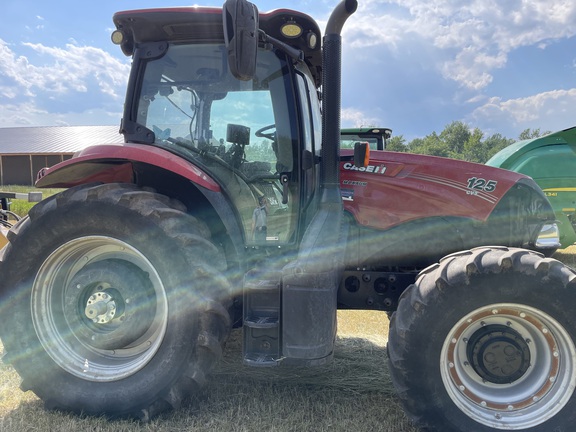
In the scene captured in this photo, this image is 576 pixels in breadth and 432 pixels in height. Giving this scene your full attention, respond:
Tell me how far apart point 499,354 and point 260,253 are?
4.81 feet

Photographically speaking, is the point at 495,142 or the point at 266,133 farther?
the point at 495,142

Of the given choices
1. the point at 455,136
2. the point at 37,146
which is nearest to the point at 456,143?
the point at 455,136

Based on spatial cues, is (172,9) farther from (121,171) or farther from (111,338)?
(111,338)

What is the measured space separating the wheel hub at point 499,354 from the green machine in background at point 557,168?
230 inches

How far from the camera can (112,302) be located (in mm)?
2527

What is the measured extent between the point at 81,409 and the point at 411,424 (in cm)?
188

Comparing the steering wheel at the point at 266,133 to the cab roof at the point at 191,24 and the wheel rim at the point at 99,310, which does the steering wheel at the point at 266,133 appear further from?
the wheel rim at the point at 99,310

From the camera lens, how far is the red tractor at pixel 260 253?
7.16 feet

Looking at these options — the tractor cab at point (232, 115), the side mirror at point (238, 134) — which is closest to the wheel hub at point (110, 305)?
the tractor cab at point (232, 115)

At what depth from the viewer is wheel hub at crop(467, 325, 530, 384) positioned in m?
2.22

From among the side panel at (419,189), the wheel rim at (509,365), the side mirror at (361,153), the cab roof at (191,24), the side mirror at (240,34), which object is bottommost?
the wheel rim at (509,365)

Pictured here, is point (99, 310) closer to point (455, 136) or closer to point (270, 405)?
point (270, 405)

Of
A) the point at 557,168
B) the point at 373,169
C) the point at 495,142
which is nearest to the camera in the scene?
the point at 373,169

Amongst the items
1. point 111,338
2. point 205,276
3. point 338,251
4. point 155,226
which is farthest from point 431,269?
point 111,338
